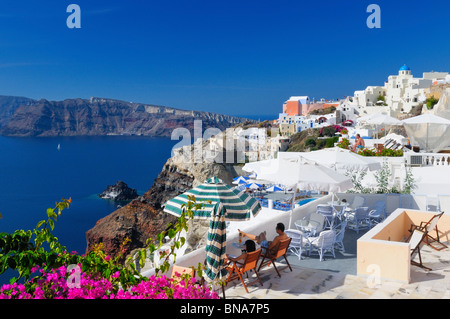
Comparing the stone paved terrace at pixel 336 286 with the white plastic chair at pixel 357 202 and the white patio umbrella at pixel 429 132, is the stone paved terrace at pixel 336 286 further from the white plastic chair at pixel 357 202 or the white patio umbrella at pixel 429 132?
the white patio umbrella at pixel 429 132

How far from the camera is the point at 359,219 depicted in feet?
29.2

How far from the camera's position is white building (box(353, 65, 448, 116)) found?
248 feet

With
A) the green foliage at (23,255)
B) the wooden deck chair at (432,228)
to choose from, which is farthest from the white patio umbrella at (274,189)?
the green foliage at (23,255)

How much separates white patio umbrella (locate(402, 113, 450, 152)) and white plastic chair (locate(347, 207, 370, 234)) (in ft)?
27.5

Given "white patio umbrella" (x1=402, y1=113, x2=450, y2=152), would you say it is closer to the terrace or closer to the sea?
the terrace

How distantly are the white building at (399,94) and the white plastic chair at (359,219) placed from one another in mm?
70901

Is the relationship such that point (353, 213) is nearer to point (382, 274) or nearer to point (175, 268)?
point (382, 274)

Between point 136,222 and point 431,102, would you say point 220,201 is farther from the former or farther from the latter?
point 431,102

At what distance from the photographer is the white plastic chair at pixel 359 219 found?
8.67m

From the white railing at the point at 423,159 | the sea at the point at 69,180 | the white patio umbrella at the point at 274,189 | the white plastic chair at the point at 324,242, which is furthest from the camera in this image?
the sea at the point at 69,180

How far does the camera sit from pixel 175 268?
5004 mm

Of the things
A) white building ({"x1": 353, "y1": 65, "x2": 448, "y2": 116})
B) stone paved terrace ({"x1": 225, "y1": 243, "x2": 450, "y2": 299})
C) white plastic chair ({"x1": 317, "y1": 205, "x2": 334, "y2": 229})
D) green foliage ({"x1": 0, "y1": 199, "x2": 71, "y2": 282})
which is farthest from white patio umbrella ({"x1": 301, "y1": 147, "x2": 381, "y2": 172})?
white building ({"x1": 353, "y1": 65, "x2": 448, "y2": 116})

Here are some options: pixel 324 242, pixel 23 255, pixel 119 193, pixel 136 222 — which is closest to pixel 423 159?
pixel 324 242
